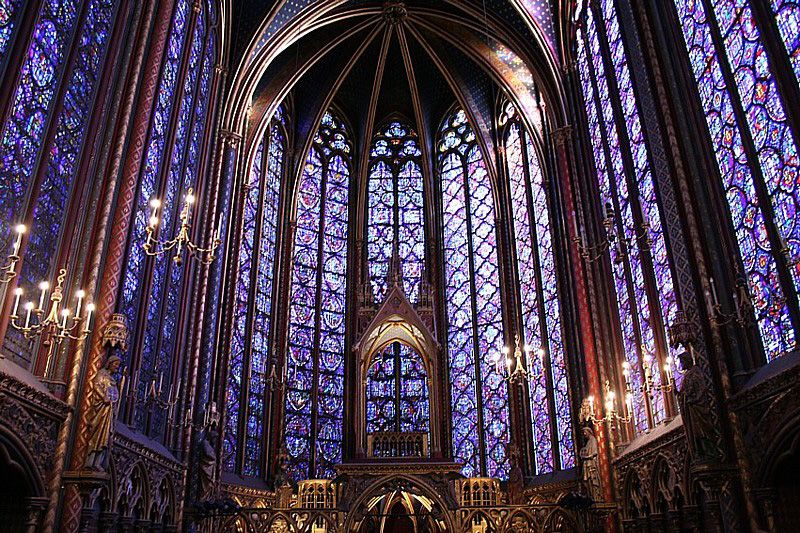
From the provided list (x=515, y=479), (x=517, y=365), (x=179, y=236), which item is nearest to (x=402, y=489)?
(x=515, y=479)

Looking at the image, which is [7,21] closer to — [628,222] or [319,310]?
[628,222]

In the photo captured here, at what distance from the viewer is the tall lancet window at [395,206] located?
26.7 m

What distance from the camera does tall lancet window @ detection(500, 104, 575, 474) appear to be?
20750mm

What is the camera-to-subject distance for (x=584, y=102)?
1972cm

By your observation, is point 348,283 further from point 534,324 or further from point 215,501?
point 215,501

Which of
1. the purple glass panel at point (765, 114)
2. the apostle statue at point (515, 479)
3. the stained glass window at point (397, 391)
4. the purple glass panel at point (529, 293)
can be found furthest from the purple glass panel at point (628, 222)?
the stained glass window at point (397, 391)

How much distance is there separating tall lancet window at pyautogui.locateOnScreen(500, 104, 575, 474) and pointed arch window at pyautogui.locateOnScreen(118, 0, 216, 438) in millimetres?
9497

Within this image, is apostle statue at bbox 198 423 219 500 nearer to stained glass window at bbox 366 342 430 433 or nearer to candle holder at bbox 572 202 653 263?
stained glass window at bbox 366 342 430 433

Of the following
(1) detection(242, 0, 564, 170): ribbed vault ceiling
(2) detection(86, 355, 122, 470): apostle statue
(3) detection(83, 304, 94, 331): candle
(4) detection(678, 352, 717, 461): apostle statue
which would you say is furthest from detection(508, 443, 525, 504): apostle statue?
(3) detection(83, 304, 94, 331): candle

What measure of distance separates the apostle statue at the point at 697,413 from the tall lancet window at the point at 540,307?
7786 millimetres

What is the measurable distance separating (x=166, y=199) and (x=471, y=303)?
1238 cm

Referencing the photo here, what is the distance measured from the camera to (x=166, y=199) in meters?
16.3

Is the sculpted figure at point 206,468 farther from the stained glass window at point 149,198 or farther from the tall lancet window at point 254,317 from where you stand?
the tall lancet window at point 254,317

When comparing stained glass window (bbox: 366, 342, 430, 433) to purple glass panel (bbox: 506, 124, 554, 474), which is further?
stained glass window (bbox: 366, 342, 430, 433)
